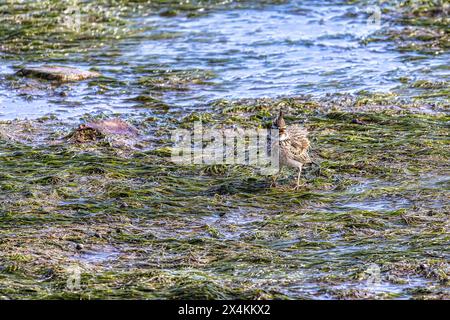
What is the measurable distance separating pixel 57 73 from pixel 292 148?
4.36m

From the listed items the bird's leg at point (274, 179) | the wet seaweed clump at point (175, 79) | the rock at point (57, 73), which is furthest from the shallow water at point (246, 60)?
the bird's leg at point (274, 179)

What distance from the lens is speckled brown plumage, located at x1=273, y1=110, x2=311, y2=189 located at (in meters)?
8.10

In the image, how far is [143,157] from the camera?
353 inches

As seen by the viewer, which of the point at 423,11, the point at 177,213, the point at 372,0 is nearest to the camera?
the point at 177,213

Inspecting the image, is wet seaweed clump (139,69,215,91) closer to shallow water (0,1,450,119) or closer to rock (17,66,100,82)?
shallow water (0,1,450,119)

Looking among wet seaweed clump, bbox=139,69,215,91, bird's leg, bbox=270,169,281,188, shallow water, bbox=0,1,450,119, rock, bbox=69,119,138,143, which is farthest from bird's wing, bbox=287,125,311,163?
wet seaweed clump, bbox=139,69,215,91

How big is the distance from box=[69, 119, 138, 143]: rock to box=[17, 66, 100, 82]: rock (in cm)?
209

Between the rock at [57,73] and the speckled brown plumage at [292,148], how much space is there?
13.2ft

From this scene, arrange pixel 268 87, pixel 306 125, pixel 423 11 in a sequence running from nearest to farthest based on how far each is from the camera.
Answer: pixel 306 125 < pixel 268 87 < pixel 423 11

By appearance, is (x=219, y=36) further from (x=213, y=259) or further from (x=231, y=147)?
(x=213, y=259)

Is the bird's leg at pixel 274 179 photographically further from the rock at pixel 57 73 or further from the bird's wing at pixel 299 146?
the rock at pixel 57 73

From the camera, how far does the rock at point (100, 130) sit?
9398 mm
